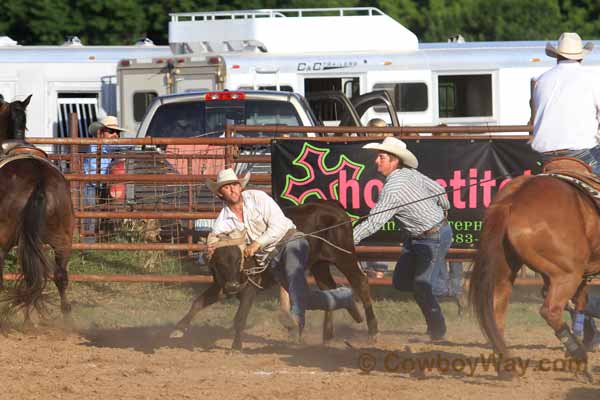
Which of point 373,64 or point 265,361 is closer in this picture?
point 265,361

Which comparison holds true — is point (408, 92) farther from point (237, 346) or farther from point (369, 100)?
point (237, 346)

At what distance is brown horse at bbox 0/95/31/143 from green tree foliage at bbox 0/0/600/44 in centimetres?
2092

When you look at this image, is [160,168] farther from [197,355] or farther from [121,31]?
[121,31]

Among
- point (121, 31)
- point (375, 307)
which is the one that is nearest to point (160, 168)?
point (375, 307)

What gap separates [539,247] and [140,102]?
10.8 metres

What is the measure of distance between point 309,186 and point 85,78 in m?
8.27

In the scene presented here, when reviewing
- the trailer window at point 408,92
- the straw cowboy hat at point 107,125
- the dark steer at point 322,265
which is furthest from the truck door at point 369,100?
the dark steer at point 322,265

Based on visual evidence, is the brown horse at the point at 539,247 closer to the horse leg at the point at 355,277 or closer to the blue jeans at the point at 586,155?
the blue jeans at the point at 586,155

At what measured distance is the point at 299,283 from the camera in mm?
8398

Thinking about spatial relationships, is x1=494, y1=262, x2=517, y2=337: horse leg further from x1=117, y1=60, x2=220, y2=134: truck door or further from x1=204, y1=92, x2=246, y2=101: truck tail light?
x1=117, y1=60, x2=220, y2=134: truck door

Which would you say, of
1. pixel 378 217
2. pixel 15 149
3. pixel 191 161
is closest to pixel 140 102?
pixel 191 161

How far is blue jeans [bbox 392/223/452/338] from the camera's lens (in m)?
9.07

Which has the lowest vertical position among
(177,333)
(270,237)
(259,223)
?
(177,333)

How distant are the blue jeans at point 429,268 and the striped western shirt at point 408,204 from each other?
104 millimetres
